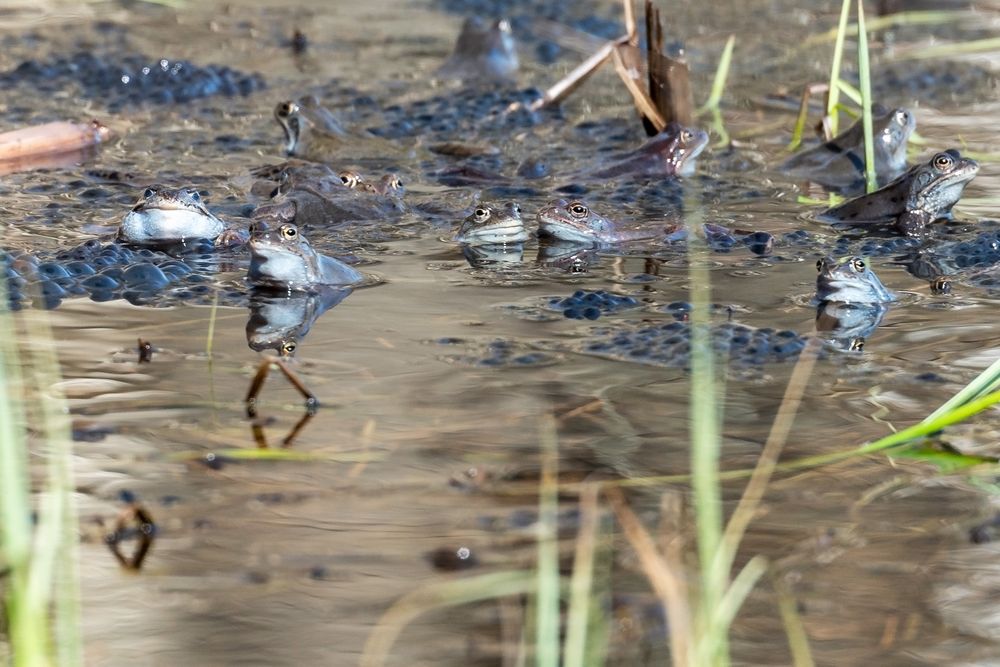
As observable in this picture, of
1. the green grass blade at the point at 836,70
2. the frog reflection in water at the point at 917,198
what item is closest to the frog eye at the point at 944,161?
the frog reflection in water at the point at 917,198

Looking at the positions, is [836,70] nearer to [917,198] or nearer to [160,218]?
[917,198]

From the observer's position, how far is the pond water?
8.79 feet

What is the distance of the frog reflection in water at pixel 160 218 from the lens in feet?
17.7

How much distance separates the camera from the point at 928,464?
11.3 feet

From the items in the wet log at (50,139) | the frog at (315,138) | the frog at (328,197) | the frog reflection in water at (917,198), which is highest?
the frog reflection in water at (917,198)

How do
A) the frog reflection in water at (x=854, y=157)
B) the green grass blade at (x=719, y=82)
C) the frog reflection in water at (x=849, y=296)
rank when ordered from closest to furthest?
the frog reflection in water at (x=849, y=296) < the frog reflection in water at (x=854, y=157) < the green grass blade at (x=719, y=82)

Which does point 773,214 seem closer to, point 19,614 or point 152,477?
point 152,477

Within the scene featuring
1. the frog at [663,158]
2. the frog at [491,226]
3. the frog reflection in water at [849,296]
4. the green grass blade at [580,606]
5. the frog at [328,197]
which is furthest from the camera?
the frog at [663,158]

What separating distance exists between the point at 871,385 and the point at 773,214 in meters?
2.34

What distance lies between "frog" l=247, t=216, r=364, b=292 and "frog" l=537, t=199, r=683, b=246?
3.35ft

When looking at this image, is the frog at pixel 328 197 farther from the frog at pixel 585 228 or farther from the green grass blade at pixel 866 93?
the green grass blade at pixel 866 93

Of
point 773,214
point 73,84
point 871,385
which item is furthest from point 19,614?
point 73,84

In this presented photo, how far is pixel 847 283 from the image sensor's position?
15.4 feet

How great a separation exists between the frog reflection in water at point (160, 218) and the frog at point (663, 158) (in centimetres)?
200
